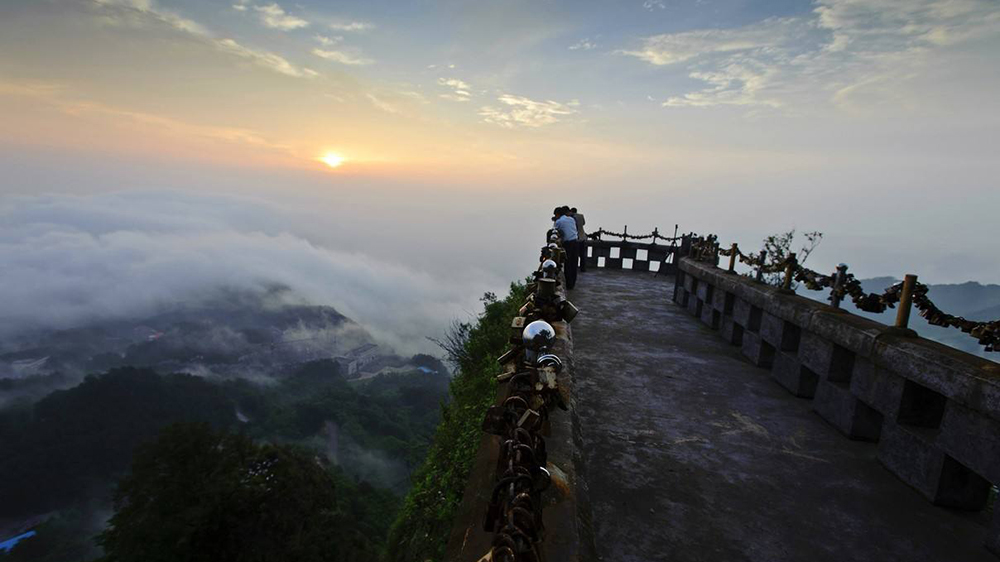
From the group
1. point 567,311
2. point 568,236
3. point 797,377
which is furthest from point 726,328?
point 567,311

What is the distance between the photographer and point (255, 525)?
25.2 m

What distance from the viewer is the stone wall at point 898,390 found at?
3533 millimetres

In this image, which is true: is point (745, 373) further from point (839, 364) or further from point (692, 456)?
point (692, 456)

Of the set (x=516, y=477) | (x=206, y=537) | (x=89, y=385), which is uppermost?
(x=516, y=477)

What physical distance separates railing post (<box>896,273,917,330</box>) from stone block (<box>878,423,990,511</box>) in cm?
99

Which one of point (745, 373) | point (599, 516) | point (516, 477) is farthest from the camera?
point (745, 373)

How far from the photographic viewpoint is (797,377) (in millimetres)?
5957

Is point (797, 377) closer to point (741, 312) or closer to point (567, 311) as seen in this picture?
point (741, 312)

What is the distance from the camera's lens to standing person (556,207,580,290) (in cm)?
1128

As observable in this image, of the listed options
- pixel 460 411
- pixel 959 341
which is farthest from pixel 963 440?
pixel 959 341

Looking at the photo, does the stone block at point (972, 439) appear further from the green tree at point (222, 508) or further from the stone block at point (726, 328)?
the green tree at point (222, 508)

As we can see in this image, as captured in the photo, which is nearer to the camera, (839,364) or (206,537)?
(839,364)

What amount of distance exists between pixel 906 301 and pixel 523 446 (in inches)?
179

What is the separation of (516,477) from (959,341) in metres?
132
